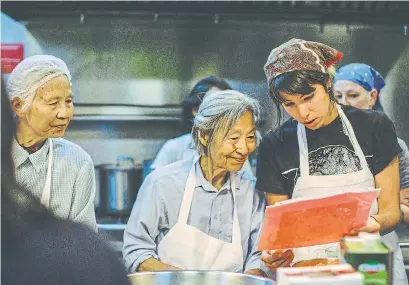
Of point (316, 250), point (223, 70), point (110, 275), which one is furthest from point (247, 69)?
point (110, 275)

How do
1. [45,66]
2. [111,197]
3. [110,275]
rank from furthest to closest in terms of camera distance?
1. [111,197]
2. [45,66]
3. [110,275]

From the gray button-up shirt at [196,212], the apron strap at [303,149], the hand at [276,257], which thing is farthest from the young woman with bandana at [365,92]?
the hand at [276,257]

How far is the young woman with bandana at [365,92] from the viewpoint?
5.08 ft

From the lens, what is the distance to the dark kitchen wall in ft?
5.38

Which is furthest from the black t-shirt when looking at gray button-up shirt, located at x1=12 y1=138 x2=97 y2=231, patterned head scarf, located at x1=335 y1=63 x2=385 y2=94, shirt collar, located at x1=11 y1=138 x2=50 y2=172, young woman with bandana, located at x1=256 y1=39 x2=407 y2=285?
shirt collar, located at x1=11 y1=138 x2=50 y2=172

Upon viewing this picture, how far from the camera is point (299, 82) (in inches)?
57.5

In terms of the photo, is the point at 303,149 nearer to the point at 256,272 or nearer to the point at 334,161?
the point at 334,161

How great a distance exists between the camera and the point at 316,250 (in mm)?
1429

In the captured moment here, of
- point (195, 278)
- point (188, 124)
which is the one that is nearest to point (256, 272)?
point (195, 278)

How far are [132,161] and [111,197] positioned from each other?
13 centimetres

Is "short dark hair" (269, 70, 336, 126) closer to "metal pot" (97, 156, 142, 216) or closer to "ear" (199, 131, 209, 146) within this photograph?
"ear" (199, 131, 209, 146)

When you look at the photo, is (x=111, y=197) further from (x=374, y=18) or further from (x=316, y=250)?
(x=374, y=18)

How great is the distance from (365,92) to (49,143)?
3.02 ft

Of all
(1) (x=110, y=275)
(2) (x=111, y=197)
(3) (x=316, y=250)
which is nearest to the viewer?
(1) (x=110, y=275)
